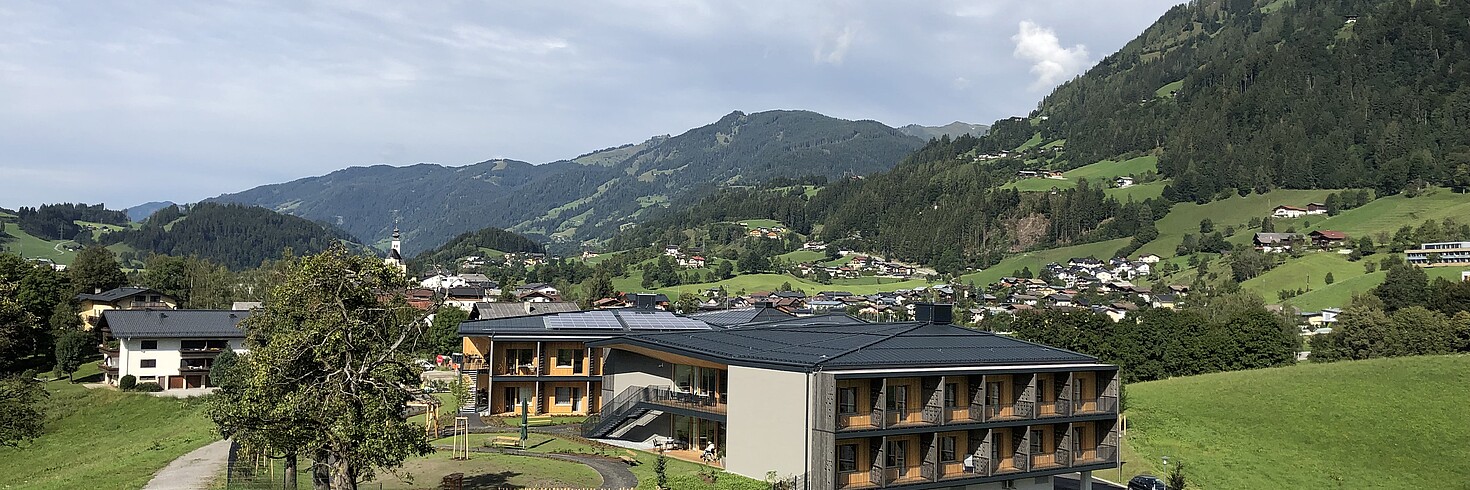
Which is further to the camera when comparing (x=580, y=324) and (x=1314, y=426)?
(x=1314, y=426)

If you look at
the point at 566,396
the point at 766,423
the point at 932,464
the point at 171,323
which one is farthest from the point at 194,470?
the point at 171,323

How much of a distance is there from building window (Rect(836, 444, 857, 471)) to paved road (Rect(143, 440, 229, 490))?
21165mm

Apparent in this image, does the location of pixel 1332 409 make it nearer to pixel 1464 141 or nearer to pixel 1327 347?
pixel 1327 347

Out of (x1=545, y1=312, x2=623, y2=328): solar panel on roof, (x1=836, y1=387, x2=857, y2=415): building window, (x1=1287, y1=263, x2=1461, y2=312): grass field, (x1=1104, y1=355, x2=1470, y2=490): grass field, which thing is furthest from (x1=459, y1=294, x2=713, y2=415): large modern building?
(x1=1287, y1=263, x2=1461, y2=312): grass field

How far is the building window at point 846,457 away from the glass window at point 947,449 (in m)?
4.03

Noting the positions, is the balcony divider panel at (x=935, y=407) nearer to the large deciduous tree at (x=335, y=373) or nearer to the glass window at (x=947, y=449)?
the glass window at (x=947, y=449)

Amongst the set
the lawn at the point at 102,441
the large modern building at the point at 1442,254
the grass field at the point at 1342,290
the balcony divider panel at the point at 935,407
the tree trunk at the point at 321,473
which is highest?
the large modern building at the point at 1442,254

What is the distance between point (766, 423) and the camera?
122 feet

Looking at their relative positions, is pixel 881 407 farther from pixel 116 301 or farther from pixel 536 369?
pixel 116 301

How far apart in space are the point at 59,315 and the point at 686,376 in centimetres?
6313

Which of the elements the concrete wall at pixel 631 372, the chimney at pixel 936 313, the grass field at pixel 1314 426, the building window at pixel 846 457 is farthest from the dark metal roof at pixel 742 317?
the building window at pixel 846 457

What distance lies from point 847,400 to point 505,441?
17.0 meters

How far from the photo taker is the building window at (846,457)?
3578 centimetres

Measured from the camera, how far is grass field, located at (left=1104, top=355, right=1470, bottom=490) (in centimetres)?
5256
